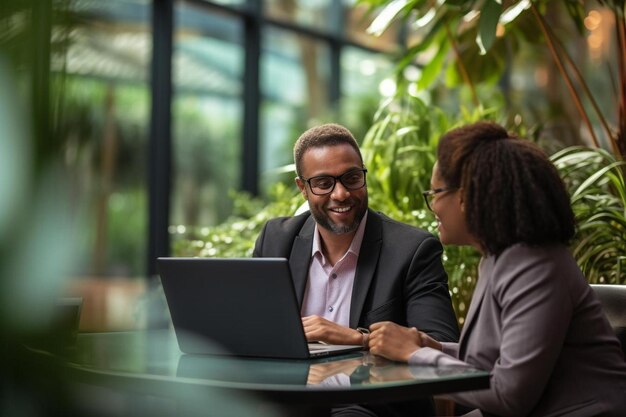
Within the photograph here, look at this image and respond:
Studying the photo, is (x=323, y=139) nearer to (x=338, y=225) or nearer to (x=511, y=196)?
(x=338, y=225)

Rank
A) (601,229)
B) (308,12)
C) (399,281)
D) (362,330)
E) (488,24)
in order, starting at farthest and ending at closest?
(308,12)
(488,24)
(601,229)
(399,281)
(362,330)

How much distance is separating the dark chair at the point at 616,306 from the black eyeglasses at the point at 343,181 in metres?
0.74

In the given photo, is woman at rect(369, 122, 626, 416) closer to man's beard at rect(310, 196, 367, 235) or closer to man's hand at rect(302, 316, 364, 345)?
man's hand at rect(302, 316, 364, 345)

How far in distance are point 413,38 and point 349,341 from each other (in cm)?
700

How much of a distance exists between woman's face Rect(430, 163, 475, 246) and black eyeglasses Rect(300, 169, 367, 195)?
66cm

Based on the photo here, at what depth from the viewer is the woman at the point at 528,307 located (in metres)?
1.55

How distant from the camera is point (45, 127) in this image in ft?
1.36

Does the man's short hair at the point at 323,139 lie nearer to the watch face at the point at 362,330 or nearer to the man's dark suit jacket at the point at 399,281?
the man's dark suit jacket at the point at 399,281

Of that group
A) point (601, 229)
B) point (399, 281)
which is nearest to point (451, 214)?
point (399, 281)

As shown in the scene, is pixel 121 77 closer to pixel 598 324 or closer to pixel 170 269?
pixel 170 269

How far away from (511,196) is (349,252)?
2.98 ft

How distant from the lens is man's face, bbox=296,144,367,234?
8.02ft

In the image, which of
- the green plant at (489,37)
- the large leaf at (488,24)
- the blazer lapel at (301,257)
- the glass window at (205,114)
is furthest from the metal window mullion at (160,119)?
the blazer lapel at (301,257)

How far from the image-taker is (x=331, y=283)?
8.13 ft
